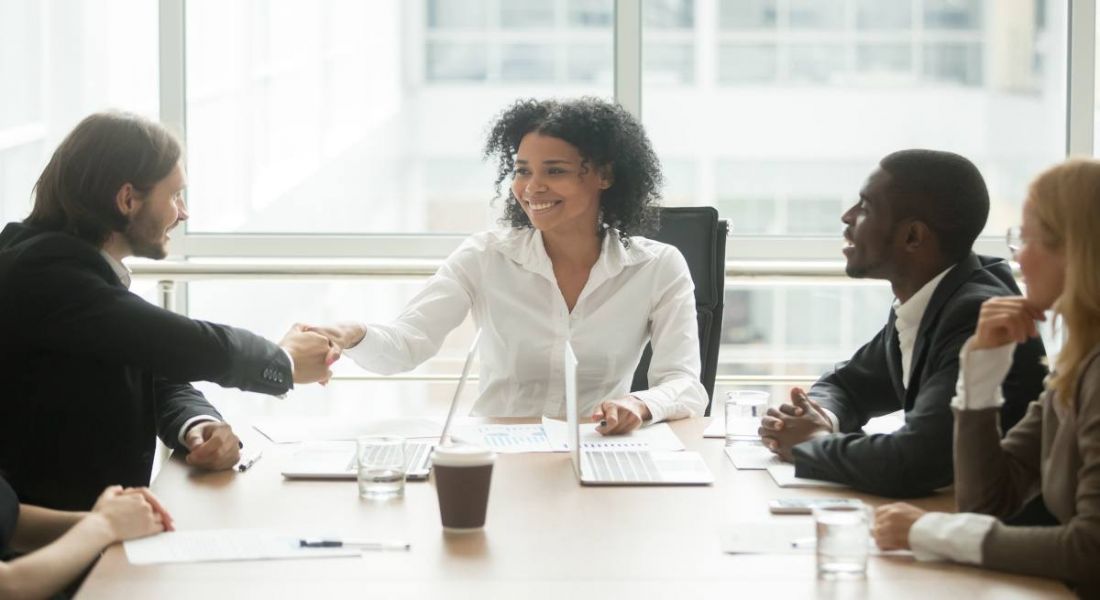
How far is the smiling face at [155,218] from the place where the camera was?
2564 millimetres

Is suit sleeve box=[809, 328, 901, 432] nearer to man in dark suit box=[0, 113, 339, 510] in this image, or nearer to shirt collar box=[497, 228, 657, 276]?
shirt collar box=[497, 228, 657, 276]

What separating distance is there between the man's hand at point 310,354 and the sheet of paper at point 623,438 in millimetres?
441

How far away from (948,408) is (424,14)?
109 inches

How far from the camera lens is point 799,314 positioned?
15.7 ft

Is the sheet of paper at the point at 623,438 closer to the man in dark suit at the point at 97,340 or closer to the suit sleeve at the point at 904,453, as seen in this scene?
the suit sleeve at the point at 904,453

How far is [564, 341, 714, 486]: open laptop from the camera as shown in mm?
2336

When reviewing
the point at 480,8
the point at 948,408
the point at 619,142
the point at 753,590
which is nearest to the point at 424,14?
the point at 480,8

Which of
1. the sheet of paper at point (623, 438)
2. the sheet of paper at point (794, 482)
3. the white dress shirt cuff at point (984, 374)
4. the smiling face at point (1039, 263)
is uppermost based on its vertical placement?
the smiling face at point (1039, 263)

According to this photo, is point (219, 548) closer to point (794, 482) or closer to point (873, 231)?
point (794, 482)

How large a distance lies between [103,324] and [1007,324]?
1.41 m

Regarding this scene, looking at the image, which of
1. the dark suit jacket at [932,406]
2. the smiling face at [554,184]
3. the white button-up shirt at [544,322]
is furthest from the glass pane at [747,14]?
the dark suit jacket at [932,406]

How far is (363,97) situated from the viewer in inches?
187

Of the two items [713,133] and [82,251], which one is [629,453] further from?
[713,133]

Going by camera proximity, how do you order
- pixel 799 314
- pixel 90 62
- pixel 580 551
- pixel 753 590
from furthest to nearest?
pixel 799 314
pixel 90 62
pixel 580 551
pixel 753 590
